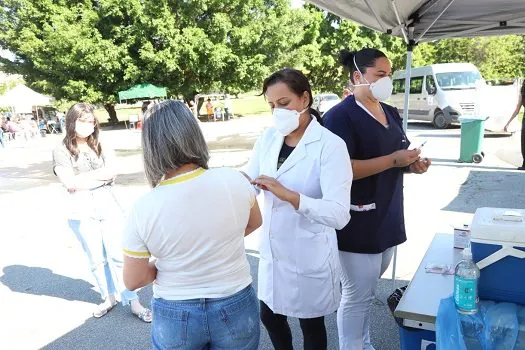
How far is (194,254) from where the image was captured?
1471 millimetres

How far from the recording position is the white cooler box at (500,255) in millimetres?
1479

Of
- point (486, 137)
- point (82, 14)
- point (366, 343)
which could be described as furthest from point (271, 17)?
point (366, 343)

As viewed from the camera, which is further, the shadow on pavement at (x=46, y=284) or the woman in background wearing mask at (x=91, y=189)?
the shadow on pavement at (x=46, y=284)

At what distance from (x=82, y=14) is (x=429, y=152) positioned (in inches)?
900

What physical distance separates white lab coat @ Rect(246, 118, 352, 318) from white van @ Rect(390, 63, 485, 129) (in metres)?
13.9

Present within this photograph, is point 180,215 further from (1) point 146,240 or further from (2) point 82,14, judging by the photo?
(2) point 82,14

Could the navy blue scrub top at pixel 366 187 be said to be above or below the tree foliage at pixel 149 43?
below

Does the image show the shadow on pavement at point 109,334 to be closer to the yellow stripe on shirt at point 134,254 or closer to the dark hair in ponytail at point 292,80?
the yellow stripe on shirt at point 134,254

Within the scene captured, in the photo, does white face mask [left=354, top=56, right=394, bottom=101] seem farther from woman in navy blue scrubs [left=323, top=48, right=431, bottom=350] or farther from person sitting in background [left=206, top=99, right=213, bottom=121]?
person sitting in background [left=206, top=99, right=213, bottom=121]

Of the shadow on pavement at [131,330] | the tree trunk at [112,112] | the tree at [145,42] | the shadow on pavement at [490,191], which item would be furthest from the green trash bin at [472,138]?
the tree trunk at [112,112]

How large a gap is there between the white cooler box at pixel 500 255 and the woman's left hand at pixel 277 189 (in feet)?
2.32

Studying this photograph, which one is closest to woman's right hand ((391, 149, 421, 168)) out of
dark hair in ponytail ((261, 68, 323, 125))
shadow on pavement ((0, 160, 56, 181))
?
dark hair in ponytail ((261, 68, 323, 125))

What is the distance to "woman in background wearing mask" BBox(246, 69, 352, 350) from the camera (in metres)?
1.83

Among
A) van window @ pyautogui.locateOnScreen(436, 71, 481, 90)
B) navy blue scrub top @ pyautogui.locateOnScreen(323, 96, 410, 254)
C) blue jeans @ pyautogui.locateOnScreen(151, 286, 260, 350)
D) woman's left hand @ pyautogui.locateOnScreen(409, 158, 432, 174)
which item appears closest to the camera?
blue jeans @ pyautogui.locateOnScreen(151, 286, 260, 350)
